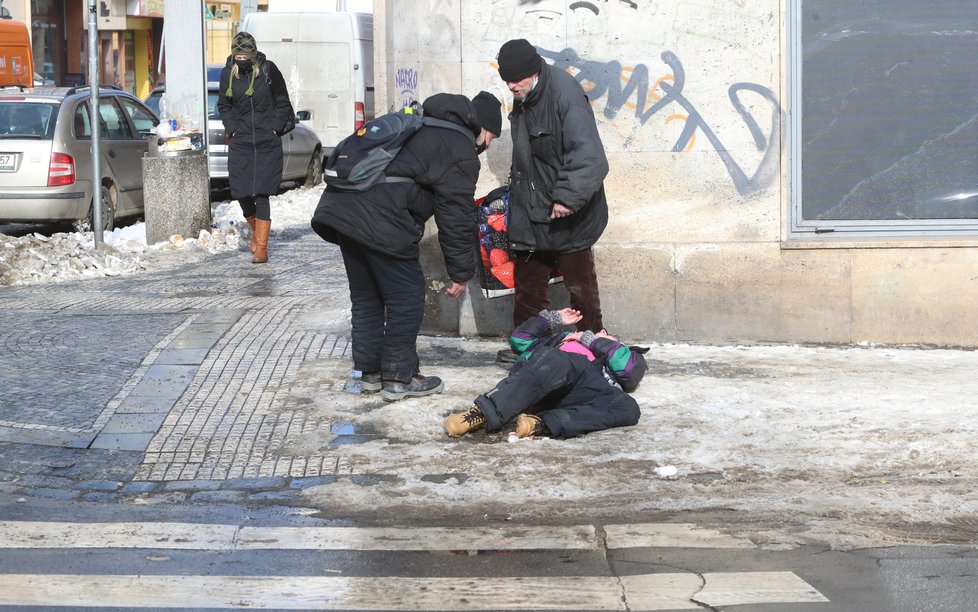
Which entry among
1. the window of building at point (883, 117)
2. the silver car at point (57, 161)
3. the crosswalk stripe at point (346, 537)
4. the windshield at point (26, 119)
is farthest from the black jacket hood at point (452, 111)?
the windshield at point (26, 119)

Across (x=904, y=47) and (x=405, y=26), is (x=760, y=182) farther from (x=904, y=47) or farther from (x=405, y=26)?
(x=405, y=26)

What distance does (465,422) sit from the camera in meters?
6.75

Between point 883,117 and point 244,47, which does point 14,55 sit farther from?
point 883,117

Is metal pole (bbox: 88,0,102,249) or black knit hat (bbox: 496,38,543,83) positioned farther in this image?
metal pole (bbox: 88,0,102,249)

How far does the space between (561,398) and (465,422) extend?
55 centimetres

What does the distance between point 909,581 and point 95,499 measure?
3.34 metres

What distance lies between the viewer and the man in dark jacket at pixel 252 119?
40.8 feet

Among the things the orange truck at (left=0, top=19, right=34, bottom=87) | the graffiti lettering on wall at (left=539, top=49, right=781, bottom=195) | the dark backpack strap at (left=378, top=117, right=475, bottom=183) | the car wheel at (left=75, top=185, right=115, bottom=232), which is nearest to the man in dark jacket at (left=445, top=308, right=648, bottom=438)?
the dark backpack strap at (left=378, top=117, right=475, bottom=183)

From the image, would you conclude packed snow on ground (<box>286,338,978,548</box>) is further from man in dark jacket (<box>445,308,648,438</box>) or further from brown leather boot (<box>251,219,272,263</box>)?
brown leather boot (<box>251,219,272,263</box>)

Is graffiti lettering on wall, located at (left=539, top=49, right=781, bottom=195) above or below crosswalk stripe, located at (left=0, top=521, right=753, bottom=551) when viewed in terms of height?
above

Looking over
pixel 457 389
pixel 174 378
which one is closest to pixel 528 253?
pixel 457 389

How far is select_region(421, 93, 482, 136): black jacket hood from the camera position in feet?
23.2

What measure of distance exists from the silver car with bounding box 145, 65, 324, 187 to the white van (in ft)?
4.27

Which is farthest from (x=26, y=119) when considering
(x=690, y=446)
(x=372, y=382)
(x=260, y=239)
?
(x=690, y=446)
